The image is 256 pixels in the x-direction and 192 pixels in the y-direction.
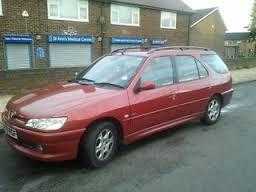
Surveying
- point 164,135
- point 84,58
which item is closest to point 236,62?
point 84,58

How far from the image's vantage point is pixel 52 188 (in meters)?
4.61

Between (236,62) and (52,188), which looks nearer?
(52,188)

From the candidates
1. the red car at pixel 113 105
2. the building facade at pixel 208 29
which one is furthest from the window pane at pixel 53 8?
the red car at pixel 113 105

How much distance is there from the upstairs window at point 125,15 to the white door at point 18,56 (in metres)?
6.48

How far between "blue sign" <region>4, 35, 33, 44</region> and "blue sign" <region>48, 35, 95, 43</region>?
1.27m

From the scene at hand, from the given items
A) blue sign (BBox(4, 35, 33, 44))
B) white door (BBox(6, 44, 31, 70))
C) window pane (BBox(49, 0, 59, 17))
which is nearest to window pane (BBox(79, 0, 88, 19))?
window pane (BBox(49, 0, 59, 17))

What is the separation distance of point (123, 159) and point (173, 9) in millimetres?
23294

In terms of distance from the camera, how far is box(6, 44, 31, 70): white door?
18853 mm

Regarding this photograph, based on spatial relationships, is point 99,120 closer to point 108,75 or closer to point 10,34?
point 108,75

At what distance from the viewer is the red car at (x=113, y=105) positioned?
4844mm

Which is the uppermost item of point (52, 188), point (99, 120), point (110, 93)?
point (110, 93)

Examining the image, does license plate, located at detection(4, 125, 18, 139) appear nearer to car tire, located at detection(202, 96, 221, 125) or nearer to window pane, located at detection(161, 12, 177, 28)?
car tire, located at detection(202, 96, 221, 125)

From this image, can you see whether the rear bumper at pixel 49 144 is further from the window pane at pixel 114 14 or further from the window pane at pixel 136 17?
the window pane at pixel 136 17

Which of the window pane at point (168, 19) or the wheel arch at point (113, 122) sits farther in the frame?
the window pane at point (168, 19)
